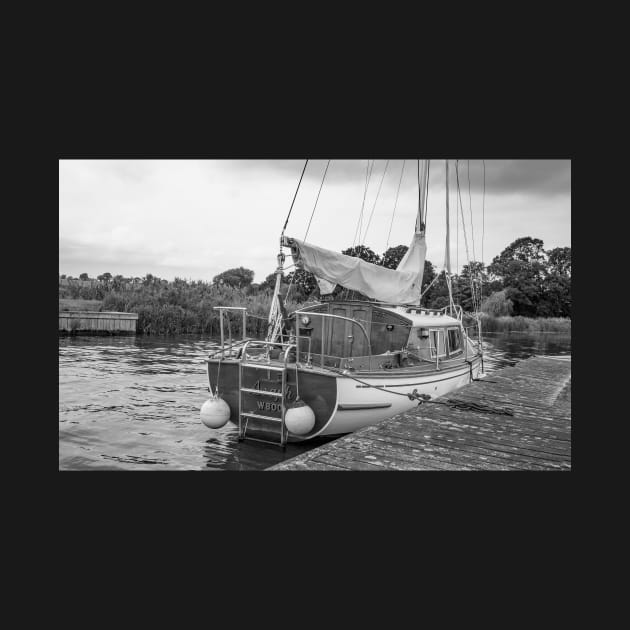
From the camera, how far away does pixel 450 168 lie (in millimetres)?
16203

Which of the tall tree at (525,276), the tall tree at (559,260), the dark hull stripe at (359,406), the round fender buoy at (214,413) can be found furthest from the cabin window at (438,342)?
the tall tree at (559,260)

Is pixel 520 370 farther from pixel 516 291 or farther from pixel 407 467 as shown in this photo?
pixel 516 291

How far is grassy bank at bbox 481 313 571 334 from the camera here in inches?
1838

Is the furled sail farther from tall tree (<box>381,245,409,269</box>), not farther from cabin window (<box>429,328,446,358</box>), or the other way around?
tall tree (<box>381,245,409,269</box>)

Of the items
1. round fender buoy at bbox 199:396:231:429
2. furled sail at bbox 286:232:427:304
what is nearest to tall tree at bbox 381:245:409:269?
furled sail at bbox 286:232:427:304

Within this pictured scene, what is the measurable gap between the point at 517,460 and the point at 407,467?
1.40 meters

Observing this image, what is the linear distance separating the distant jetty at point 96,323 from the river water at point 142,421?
25.9 feet

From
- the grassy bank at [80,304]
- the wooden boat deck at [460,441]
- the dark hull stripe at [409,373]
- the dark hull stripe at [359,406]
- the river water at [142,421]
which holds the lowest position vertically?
the river water at [142,421]

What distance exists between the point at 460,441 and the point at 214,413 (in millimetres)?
4905

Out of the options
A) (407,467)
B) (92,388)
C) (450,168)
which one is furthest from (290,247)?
(450,168)

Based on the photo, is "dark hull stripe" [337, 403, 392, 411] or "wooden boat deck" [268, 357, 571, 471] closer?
"wooden boat deck" [268, 357, 571, 471]

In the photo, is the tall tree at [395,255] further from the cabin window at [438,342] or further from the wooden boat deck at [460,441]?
the wooden boat deck at [460,441]

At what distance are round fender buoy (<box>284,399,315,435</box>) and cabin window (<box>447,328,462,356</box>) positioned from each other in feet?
18.9

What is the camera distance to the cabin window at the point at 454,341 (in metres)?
13.1
